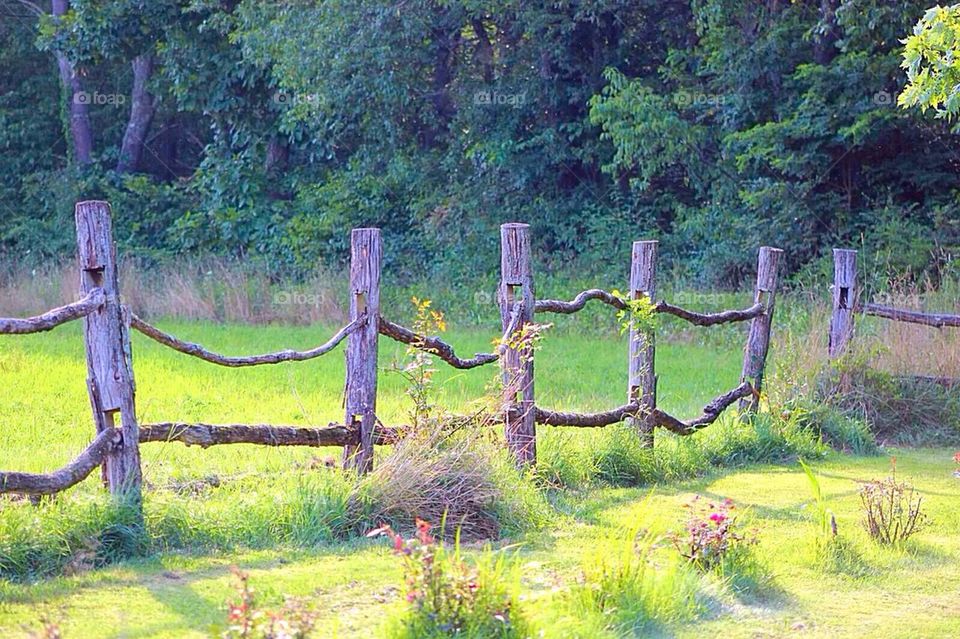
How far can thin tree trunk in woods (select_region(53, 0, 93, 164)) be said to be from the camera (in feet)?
95.6

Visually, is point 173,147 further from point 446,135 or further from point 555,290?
point 555,290

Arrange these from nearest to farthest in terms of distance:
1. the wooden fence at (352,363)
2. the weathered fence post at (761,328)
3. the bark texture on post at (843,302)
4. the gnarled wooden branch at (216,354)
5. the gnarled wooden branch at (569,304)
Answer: the wooden fence at (352,363), the gnarled wooden branch at (216,354), the gnarled wooden branch at (569,304), the weathered fence post at (761,328), the bark texture on post at (843,302)

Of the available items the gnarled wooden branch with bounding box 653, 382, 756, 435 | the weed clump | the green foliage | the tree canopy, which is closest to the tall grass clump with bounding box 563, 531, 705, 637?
the weed clump

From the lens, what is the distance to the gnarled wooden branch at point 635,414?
823 cm

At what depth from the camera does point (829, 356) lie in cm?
1087

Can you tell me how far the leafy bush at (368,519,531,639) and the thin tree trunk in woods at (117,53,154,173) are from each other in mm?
26275

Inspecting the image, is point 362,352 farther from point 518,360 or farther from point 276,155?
point 276,155

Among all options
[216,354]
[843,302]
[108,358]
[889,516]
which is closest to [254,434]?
[216,354]

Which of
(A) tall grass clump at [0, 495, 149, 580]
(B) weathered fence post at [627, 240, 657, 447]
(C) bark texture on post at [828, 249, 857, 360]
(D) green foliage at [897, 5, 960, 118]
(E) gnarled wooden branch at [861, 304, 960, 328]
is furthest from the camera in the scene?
(E) gnarled wooden branch at [861, 304, 960, 328]

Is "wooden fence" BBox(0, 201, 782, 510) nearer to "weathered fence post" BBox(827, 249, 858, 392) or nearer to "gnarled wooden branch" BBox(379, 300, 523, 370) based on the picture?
"gnarled wooden branch" BBox(379, 300, 523, 370)

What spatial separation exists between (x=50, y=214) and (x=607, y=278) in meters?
14.6

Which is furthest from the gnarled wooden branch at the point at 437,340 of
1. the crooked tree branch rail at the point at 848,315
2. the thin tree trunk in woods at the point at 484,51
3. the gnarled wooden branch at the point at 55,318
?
the thin tree trunk in woods at the point at 484,51

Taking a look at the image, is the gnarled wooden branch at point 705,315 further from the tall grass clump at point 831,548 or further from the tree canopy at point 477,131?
the tree canopy at point 477,131

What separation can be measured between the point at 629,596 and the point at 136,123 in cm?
2655
